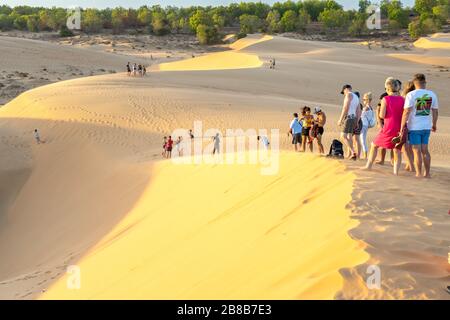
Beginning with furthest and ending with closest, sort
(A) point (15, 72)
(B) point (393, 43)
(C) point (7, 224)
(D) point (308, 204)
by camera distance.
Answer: (B) point (393, 43) < (A) point (15, 72) < (C) point (7, 224) < (D) point (308, 204)

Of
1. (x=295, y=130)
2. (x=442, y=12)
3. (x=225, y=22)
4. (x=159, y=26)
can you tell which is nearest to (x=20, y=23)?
(x=159, y=26)

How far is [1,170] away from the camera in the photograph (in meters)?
16.2

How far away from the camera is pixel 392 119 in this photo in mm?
7207

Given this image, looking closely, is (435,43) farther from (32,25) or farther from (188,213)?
(188,213)

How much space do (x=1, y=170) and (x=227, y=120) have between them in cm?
799

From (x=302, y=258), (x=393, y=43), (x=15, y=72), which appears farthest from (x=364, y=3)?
(x=302, y=258)

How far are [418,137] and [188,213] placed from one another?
12.8 feet

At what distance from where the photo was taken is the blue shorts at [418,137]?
707 centimetres

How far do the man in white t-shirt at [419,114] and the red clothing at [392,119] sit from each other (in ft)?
0.61

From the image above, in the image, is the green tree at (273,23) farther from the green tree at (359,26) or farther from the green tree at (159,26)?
the green tree at (159,26)

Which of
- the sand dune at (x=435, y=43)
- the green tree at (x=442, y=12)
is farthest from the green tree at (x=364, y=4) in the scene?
the sand dune at (x=435, y=43)

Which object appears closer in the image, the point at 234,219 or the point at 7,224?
the point at 234,219

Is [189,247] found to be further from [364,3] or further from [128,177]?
[364,3]

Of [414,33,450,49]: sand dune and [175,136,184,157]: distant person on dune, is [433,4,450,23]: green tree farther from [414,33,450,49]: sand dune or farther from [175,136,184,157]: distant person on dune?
[175,136,184,157]: distant person on dune
